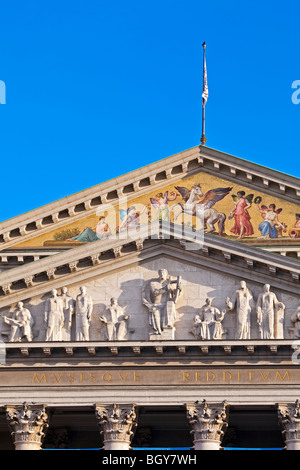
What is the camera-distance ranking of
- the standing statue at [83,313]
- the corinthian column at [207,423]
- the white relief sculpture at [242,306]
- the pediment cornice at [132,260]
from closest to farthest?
the corinthian column at [207,423] → the white relief sculpture at [242,306] → the standing statue at [83,313] → the pediment cornice at [132,260]

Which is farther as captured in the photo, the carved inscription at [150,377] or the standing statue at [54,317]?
the standing statue at [54,317]

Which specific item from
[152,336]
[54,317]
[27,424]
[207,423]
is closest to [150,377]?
[152,336]

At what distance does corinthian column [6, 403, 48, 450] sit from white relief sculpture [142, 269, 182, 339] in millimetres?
4710

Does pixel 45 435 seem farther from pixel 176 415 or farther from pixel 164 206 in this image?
pixel 164 206

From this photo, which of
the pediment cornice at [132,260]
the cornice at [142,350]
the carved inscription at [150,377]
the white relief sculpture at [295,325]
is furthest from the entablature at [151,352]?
the pediment cornice at [132,260]

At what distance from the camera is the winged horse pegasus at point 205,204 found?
227ft

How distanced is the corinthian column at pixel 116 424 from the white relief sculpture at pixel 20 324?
3565mm

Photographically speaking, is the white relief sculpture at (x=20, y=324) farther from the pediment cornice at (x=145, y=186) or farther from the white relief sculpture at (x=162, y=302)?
the pediment cornice at (x=145, y=186)

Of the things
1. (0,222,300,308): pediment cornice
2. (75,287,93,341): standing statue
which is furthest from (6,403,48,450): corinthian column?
(0,222,300,308): pediment cornice

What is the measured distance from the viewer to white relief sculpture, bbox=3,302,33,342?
61.9m

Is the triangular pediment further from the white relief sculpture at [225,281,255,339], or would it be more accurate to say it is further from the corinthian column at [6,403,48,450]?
the corinthian column at [6,403,48,450]

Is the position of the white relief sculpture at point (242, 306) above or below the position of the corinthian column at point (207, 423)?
above

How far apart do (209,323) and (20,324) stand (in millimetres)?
6545
